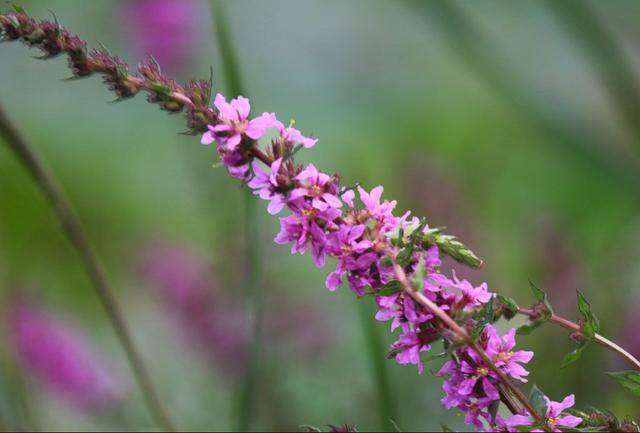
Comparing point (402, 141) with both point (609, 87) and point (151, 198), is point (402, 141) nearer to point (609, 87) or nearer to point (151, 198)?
point (151, 198)

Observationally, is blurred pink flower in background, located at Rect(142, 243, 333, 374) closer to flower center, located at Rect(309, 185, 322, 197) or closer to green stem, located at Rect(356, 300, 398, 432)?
green stem, located at Rect(356, 300, 398, 432)

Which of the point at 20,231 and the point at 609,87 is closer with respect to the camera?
the point at 609,87

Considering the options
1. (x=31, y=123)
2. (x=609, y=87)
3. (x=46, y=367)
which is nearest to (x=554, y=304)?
(x=609, y=87)

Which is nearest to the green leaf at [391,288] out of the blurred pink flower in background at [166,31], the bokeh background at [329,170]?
the bokeh background at [329,170]

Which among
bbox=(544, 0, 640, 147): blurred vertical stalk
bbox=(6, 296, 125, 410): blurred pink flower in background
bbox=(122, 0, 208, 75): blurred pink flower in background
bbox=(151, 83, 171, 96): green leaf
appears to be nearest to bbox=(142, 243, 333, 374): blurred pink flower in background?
bbox=(6, 296, 125, 410): blurred pink flower in background

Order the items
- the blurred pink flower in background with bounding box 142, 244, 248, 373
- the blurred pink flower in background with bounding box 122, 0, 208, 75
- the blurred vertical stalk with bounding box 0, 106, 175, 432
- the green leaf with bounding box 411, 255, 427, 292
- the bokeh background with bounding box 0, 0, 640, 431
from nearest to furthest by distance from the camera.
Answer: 1. the green leaf with bounding box 411, 255, 427, 292
2. the blurred vertical stalk with bounding box 0, 106, 175, 432
3. the bokeh background with bounding box 0, 0, 640, 431
4. the blurred pink flower in background with bounding box 142, 244, 248, 373
5. the blurred pink flower in background with bounding box 122, 0, 208, 75

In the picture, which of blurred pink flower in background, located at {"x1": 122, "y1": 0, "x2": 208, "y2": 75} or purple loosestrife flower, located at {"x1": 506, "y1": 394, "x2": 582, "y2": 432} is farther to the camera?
blurred pink flower in background, located at {"x1": 122, "y1": 0, "x2": 208, "y2": 75}
